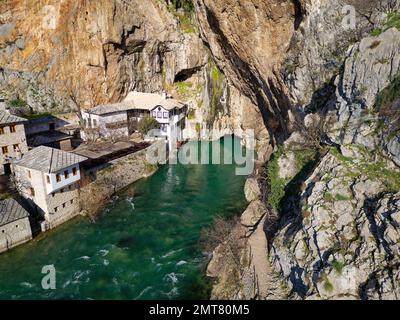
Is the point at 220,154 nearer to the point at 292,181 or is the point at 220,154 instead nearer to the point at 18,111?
the point at 292,181

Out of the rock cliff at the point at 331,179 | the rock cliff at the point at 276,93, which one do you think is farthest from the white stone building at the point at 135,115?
the rock cliff at the point at 331,179

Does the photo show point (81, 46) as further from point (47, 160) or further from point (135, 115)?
point (47, 160)

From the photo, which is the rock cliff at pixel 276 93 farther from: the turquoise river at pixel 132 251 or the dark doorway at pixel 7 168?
the dark doorway at pixel 7 168

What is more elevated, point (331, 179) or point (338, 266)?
point (331, 179)

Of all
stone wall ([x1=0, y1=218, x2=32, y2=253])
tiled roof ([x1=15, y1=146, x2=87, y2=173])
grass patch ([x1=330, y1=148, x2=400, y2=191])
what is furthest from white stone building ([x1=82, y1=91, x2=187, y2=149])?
grass patch ([x1=330, y1=148, x2=400, y2=191])

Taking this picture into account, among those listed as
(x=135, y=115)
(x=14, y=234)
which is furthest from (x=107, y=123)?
(x=14, y=234)

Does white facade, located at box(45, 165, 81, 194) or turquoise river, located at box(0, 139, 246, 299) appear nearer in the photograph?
turquoise river, located at box(0, 139, 246, 299)

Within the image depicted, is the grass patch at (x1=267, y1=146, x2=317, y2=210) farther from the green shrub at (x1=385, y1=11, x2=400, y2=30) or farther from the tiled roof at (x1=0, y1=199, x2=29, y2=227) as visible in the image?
the tiled roof at (x1=0, y1=199, x2=29, y2=227)
